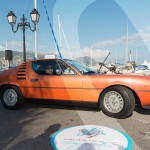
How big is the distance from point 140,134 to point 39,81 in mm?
2992

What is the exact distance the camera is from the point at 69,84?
5652 mm

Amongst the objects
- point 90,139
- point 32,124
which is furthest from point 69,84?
point 90,139

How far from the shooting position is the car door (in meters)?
5.62

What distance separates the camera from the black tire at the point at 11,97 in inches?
248

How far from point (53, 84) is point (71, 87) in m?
0.52

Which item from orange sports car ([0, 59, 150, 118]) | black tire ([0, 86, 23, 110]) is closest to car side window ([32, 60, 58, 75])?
orange sports car ([0, 59, 150, 118])

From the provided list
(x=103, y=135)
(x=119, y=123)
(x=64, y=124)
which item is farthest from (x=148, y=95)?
(x=64, y=124)

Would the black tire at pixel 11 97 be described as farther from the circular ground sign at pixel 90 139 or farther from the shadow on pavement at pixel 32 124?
the circular ground sign at pixel 90 139

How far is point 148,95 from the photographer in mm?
5074

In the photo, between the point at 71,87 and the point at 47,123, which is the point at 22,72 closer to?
the point at 71,87

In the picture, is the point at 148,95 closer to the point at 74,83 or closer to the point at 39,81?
the point at 74,83

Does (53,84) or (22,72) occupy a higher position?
(22,72)

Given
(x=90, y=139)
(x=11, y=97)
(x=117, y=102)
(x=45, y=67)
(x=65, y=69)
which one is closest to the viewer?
(x=90, y=139)

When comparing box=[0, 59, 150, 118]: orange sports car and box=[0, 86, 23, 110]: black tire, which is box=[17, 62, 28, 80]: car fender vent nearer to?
box=[0, 59, 150, 118]: orange sports car
